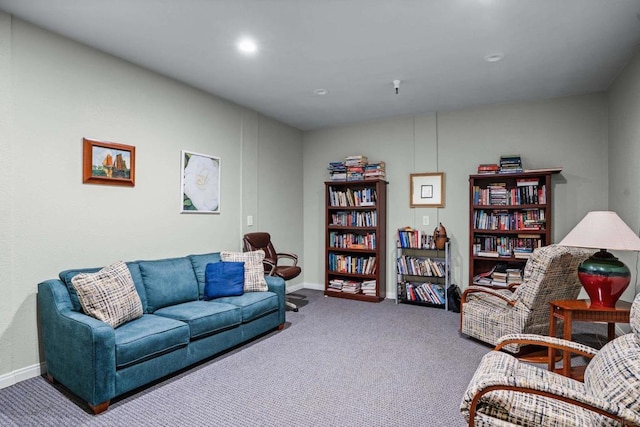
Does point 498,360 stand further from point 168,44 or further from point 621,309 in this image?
point 168,44

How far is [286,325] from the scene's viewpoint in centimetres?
391

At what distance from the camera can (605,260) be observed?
101 inches

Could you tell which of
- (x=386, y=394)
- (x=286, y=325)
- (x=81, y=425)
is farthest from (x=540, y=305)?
(x=81, y=425)

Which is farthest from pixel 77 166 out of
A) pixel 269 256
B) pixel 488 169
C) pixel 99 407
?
pixel 488 169

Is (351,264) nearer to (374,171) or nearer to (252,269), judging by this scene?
(374,171)

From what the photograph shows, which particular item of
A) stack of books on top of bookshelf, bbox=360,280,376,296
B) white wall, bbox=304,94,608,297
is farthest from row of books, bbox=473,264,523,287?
stack of books on top of bookshelf, bbox=360,280,376,296

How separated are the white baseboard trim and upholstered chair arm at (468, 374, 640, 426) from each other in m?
3.12

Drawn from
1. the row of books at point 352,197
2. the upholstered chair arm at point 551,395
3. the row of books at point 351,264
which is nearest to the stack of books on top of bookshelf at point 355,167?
the row of books at point 352,197

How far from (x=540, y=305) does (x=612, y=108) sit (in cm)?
266

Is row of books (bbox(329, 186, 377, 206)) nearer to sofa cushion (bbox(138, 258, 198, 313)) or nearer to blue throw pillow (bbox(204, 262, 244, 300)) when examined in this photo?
blue throw pillow (bbox(204, 262, 244, 300))

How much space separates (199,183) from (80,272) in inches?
64.1

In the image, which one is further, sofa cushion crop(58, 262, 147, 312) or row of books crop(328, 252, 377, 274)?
row of books crop(328, 252, 377, 274)

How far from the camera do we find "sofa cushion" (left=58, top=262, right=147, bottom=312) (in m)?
2.57

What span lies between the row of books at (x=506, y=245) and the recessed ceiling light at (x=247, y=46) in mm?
3566
